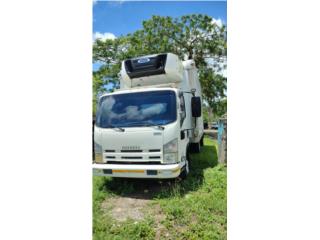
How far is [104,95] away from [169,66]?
80cm

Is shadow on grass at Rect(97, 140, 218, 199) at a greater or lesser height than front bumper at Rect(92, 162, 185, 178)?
lesser

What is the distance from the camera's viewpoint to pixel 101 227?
170 cm

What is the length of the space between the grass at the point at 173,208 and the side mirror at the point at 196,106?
718 millimetres

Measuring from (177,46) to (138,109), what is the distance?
75cm

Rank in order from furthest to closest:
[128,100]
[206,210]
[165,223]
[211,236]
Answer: [128,100], [206,210], [165,223], [211,236]

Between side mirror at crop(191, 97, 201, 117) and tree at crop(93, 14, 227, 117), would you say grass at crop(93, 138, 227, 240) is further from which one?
tree at crop(93, 14, 227, 117)

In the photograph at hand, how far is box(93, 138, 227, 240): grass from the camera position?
5.32ft

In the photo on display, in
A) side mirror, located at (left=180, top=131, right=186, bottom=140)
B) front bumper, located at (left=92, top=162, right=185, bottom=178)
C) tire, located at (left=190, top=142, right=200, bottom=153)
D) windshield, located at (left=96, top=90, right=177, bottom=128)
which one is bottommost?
front bumper, located at (left=92, top=162, right=185, bottom=178)

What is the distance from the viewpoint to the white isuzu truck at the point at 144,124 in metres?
2.20

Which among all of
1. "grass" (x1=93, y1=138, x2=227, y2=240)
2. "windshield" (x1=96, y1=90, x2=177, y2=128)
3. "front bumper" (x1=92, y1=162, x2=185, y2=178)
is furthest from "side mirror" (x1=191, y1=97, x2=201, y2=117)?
"front bumper" (x1=92, y1=162, x2=185, y2=178)

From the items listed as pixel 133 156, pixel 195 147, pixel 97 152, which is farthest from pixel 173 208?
pixel 195 147

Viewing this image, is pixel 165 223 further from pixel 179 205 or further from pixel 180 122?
pixel 180 122

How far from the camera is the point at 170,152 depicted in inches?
86.7
